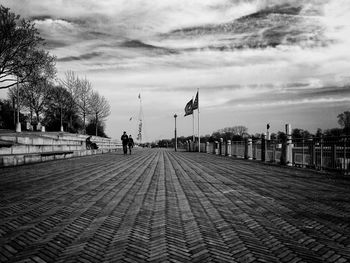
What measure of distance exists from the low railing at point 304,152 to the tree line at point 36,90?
765 inches

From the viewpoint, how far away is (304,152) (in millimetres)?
15375

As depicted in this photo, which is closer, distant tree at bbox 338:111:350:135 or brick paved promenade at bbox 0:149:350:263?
brick paved promenade at bbox 0:149:350:263

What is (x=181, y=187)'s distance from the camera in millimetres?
8070

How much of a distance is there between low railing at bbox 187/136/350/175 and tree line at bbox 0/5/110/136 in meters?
19.4

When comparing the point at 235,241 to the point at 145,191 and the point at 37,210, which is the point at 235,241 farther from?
the point at 145,191

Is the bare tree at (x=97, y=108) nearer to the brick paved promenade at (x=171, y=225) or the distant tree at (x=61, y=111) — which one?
the distant tree at (x=61, y=111)

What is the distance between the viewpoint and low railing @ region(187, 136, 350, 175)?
12.2 metres

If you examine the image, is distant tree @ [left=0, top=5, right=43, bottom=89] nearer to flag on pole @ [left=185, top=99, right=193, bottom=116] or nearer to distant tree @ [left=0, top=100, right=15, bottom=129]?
flag on pole @ [left=185, top=99, right=193, bottom=116]

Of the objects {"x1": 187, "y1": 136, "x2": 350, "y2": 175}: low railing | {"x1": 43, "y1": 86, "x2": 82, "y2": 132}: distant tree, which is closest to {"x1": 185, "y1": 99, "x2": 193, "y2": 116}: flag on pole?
{"x1": 187, "y1": 136, "x2": 350, "y2": 175}: low railing

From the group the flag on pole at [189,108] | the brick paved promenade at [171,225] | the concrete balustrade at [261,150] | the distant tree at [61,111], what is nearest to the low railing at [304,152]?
the concrete balustrade at [261,150]

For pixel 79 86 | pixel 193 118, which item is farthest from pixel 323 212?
pixel 79 86

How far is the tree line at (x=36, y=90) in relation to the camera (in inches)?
985

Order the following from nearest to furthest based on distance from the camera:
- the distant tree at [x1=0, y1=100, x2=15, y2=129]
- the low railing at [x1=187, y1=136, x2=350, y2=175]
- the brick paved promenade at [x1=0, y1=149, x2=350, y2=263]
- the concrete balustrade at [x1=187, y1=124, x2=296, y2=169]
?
1. the brick paved promenade at [x1=0, y1=149, x2=350, y2=263]
2. the low railing at [x1=187, y1=136, x2=350, y2=175]
3. the concrete balustrade at [x1=187, y1=124, x2=296, y2=169]
4. the distant tree at [x1=0, y1=100, x2=15, y2=129]

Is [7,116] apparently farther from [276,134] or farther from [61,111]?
[276,134]
